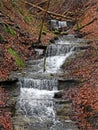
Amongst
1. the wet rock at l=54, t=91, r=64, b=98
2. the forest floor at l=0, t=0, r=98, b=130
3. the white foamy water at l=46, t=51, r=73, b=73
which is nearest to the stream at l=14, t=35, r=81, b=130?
the white foamy water at l=46, t=51, r=73, b=73

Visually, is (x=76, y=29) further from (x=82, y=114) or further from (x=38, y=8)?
(x=82, y=114)

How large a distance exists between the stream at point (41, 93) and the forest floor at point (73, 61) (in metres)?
0.70

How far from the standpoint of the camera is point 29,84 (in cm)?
1975

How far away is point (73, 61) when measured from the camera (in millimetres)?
22938

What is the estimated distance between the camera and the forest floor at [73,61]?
16.2 meters

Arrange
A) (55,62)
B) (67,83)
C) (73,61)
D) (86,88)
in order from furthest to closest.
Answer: (55,62) < (73,61) < (67,83) < (86,88)

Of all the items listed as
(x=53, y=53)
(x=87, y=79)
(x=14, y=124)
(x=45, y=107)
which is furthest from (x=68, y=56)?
(x=14, y=124)

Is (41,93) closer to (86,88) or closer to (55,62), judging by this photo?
(86,88)

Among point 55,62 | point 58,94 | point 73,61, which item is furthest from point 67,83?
point 55,62

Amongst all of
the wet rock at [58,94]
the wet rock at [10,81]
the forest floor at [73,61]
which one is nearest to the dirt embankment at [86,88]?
the forest floor at [73,61]

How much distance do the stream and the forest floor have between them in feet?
2.29

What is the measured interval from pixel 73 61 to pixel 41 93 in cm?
470

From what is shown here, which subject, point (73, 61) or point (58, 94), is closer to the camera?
point (58, 94)

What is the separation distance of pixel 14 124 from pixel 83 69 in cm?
718
